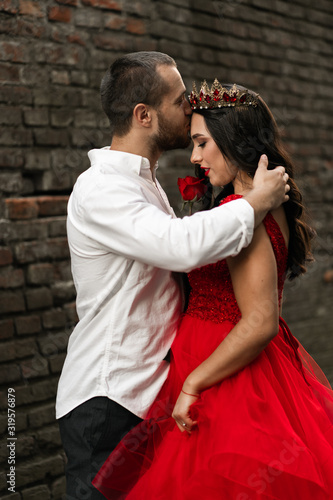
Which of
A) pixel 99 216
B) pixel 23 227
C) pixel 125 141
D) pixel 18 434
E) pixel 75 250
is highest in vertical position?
pixel 125 141

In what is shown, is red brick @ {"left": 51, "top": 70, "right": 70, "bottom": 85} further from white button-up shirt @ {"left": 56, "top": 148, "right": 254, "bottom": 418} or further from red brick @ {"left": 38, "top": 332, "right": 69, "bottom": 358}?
red brick @ {"left": 38, "top": 332, "right": 69, "bottom": 358}

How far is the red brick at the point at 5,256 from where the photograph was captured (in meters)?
2.87

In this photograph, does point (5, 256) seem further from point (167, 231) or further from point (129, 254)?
point (167, 231)

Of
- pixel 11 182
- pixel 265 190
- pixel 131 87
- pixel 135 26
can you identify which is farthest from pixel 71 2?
pixel 265 190

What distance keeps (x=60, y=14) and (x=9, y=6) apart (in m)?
0.31

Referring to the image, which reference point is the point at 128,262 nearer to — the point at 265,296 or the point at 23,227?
the point at 265,296

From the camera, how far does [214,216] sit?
1748 mm

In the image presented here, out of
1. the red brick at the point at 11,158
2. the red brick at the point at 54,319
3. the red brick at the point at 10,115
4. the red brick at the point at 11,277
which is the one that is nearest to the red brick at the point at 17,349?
the red brick at the point at 54,319

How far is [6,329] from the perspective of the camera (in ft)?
9.45

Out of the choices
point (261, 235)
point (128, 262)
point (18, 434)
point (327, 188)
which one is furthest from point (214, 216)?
point (327, 188)

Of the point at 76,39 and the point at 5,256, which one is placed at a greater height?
the point at 76,39

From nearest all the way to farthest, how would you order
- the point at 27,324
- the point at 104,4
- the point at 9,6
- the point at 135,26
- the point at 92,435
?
1. the point at 92,435
2. the point at 9,6
3. the point at 27,324
4. the point at 104,4
5. the point at 135,26

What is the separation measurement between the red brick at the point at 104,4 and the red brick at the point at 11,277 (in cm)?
152

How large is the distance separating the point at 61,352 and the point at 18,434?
0.46 meters
